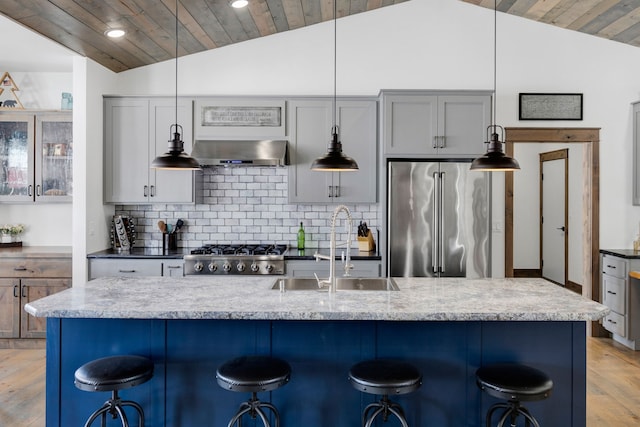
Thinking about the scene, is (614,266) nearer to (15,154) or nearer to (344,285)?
(344,285)

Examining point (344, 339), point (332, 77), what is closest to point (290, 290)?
point (344, 339)

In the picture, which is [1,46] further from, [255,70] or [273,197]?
[273,197]

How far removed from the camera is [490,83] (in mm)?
4961

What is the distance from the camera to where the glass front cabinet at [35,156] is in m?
4.76

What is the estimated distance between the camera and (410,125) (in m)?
4.46

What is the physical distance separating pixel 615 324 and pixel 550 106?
2349 millimetres

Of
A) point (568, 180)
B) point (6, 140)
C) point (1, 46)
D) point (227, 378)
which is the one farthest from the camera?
point (568, 180)

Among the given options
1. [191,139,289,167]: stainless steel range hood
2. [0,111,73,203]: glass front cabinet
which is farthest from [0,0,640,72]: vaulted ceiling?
[191,139,289,167]: stainless steel range hood

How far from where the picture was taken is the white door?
25.0 ft

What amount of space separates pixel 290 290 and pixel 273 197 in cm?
238

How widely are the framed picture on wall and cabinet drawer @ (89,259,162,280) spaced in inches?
160

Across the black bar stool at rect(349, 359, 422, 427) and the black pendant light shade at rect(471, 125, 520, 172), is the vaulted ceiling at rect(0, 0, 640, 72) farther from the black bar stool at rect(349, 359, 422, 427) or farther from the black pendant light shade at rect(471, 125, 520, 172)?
the black bar stool at rect(349, 359, 422, 427)

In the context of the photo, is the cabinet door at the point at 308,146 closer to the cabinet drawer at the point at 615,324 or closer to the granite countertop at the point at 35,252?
the granite countertop at the point at 35,252

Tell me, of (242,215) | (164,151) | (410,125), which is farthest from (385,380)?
(164,151)
